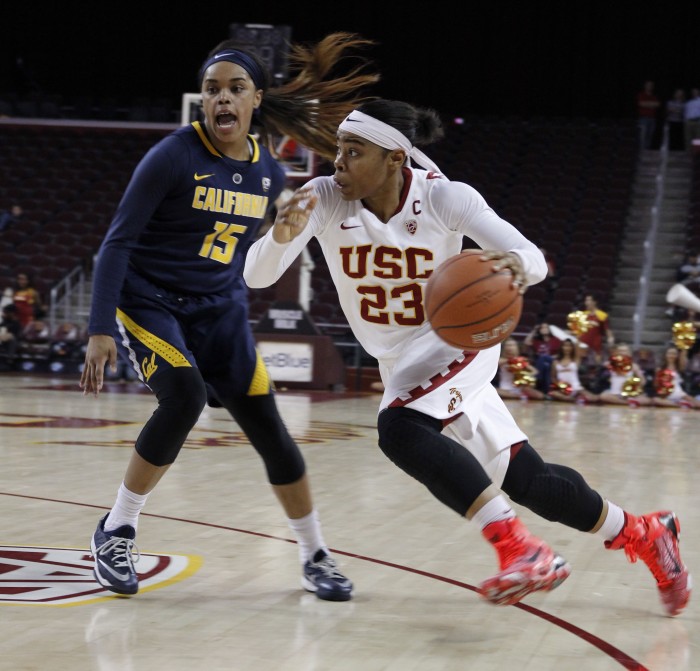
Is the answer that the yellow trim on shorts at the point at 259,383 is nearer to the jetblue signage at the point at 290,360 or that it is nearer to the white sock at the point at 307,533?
the white sock at the point at 307,533

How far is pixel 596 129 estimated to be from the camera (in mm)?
20047

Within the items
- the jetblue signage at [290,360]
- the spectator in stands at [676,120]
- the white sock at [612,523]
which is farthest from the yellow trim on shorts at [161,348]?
the spectator in stands at [676,120]

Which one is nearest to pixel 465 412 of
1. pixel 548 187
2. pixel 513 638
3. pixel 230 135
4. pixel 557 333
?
pixel 513 638

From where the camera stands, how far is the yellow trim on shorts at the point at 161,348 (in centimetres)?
332

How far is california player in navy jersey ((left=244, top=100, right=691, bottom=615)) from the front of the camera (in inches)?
125

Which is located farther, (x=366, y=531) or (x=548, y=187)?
(x=548, y=187)

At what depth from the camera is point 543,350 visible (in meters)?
13.7

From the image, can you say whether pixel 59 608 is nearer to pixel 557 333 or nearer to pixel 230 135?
pixel 230 135

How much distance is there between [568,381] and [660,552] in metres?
10.3

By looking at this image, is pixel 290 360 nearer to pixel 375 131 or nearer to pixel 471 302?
pixel 375 131

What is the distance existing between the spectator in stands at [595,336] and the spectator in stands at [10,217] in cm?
924

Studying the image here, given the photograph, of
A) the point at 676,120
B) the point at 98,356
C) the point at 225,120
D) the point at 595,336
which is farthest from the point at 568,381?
the point at 98,356

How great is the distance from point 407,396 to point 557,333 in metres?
11.0

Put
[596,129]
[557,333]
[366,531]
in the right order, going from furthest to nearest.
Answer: [596,129] < [557,333] < [366,531]
